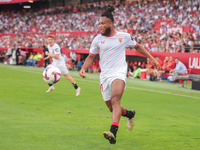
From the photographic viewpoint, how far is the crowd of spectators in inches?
826

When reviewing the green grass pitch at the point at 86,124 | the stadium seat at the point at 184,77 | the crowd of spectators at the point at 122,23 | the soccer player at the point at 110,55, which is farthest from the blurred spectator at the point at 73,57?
the soccer player at the point at 110,55

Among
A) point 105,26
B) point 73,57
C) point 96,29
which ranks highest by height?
point 96,29

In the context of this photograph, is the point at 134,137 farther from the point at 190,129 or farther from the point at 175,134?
the point at 190,129

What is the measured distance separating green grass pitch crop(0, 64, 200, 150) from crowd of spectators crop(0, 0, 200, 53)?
9.98 m

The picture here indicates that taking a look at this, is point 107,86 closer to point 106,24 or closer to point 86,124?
point 106,24

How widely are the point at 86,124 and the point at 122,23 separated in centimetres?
2628

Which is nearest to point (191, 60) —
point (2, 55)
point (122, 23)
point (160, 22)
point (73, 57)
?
point (160, 22)

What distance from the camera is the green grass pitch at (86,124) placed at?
4.98m

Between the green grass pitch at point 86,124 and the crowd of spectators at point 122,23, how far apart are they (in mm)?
9982

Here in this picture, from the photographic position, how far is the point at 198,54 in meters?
17.2


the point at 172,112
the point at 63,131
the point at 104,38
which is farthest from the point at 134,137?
the point at 172,112

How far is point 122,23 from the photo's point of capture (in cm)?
3180

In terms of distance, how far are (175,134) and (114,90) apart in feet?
6.00

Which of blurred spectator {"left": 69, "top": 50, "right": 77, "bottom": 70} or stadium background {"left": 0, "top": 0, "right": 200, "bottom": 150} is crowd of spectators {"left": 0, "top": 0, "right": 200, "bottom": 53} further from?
stadium background {"left": 0, "top": 0, "right": 200, "bottom": 150}
